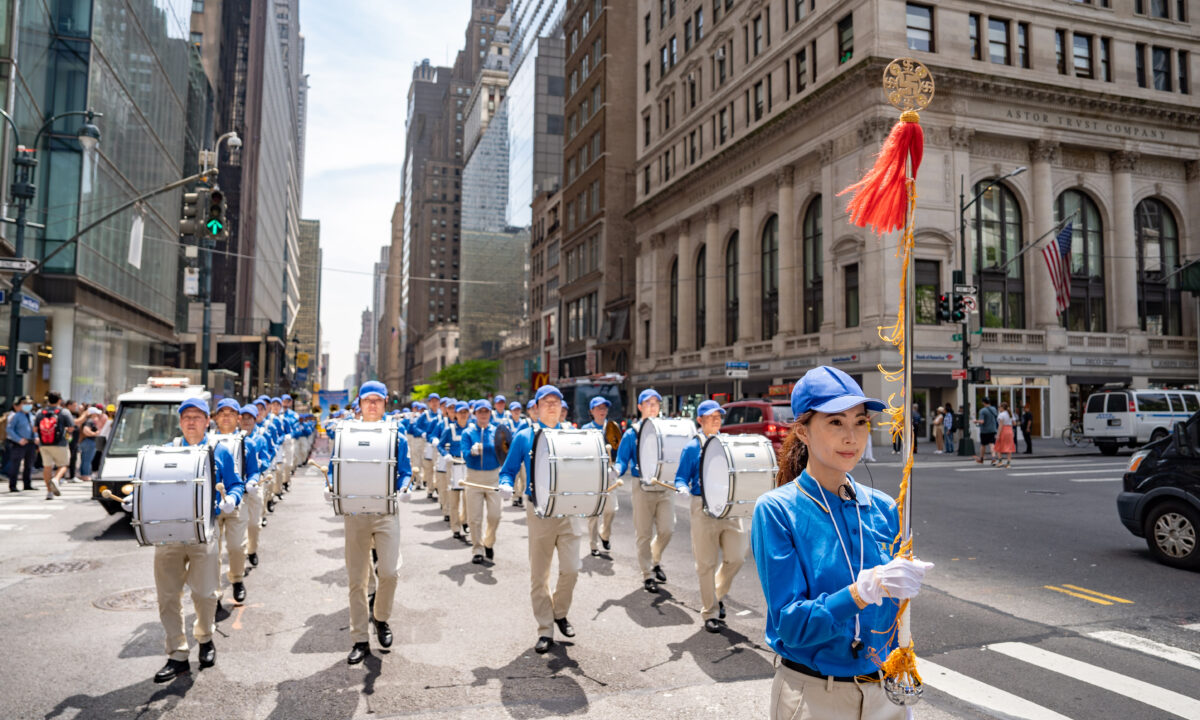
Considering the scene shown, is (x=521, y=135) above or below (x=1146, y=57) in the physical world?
above

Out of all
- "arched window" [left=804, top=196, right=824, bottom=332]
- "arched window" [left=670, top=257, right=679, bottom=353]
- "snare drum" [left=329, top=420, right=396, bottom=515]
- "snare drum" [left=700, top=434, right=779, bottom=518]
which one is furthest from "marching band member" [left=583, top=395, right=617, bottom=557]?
"arched window" [left=670, top=257, right=679, bottom=353]

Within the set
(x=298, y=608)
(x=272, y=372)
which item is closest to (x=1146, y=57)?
(x=298, y=608)

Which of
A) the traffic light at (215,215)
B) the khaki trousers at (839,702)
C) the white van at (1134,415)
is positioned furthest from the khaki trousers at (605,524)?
the white van at (1134,415)

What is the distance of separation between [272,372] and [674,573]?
9063 centimetres

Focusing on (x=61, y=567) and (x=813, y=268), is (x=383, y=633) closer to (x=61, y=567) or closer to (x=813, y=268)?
(x=61, y=567)

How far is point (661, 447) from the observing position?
9516 mm

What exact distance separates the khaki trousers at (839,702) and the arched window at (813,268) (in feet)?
126

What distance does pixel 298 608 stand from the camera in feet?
26.5

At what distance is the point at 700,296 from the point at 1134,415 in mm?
29050

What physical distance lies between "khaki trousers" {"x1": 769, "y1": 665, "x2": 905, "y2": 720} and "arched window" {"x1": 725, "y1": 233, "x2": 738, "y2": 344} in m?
46.3

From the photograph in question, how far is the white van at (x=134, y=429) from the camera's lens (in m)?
12.9

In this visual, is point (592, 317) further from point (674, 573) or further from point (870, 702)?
point (870, 702)

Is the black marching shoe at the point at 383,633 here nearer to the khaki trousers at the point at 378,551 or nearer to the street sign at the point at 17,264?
the khaki trousers at the point at 378,551

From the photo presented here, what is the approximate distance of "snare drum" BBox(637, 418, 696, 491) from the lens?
9.47 metres
